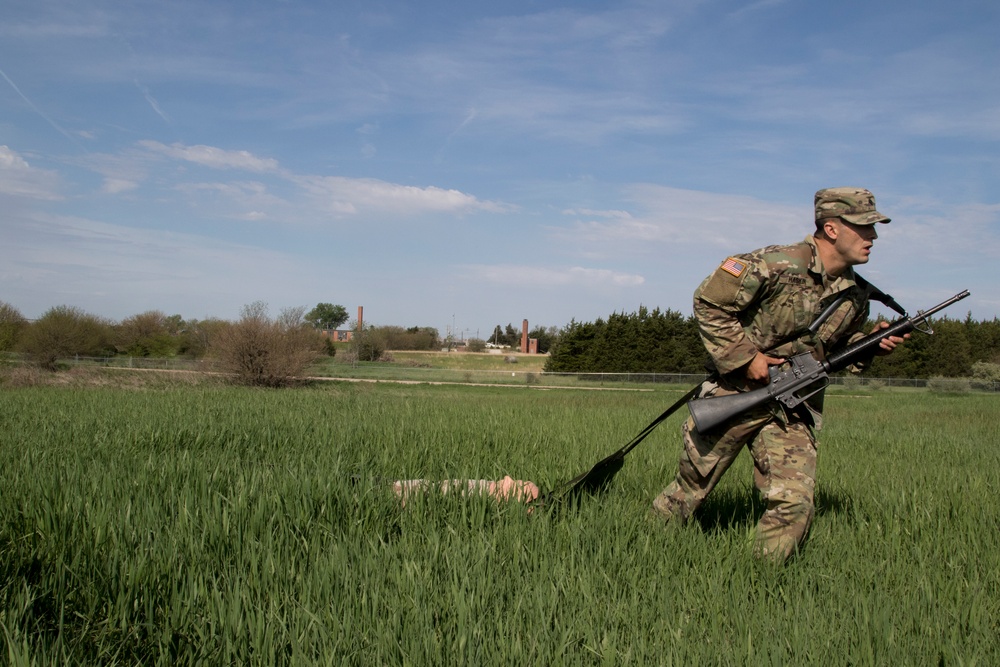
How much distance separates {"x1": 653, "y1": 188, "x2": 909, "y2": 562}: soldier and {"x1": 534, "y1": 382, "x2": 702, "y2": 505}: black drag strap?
37cm

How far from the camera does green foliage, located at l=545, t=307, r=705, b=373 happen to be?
151 feet

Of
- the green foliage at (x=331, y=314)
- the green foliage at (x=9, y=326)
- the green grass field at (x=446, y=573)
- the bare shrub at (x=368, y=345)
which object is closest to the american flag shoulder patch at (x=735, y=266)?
the green grass field at (x=446, y=573)

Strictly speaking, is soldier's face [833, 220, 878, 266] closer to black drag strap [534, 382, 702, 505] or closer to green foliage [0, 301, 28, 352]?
black drag strap [534, 382, 702, 505]

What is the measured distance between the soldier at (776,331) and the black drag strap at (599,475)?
370mm

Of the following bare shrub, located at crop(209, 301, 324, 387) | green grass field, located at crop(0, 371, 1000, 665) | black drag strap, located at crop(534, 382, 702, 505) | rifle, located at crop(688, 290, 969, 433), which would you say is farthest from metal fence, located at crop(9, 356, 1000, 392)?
rifle, located at crop(688, 290, 969, 433)

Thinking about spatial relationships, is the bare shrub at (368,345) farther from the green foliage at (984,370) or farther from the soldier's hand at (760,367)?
the soldier's hand at (760,367)

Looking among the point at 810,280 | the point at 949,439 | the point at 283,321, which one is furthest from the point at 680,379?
the point at 810,280

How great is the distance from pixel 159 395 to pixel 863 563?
38.0 ft

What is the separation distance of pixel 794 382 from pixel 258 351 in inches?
967

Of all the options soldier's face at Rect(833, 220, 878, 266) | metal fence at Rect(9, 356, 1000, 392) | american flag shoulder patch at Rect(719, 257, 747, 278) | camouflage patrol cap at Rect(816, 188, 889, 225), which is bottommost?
metal fence at Rect(9, 356, 1000, 392)

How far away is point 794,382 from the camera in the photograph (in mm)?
4059

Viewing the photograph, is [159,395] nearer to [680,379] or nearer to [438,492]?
[438,492]

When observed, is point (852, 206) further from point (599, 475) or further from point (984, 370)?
point (984, 370)

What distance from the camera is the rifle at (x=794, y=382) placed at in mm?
4055
